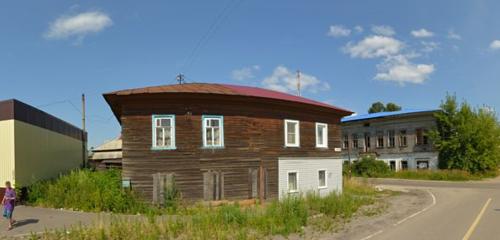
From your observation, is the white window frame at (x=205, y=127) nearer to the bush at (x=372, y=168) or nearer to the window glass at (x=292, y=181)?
the window glass at (x=292, y=181)

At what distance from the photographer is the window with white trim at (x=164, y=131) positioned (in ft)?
71.4

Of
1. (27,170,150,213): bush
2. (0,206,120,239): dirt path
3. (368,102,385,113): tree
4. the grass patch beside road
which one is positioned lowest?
the grass patch beside road

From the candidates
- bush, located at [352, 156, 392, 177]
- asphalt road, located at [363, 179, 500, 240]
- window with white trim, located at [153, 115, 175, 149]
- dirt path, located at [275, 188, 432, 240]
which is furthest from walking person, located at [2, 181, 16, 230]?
bush, located at [352, 156, 392, 177]

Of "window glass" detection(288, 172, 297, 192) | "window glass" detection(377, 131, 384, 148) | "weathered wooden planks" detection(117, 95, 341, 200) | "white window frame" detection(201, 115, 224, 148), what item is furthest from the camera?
"window glass" detection(377, 131, 384, 148)

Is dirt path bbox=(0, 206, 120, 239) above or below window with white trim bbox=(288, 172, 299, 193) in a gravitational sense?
below

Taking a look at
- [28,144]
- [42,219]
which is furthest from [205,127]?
[42,219]

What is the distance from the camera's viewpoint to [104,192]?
798 inches

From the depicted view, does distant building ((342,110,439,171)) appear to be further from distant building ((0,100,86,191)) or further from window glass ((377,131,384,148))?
distant building ((0,100,86,191))

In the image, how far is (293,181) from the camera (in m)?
26.5

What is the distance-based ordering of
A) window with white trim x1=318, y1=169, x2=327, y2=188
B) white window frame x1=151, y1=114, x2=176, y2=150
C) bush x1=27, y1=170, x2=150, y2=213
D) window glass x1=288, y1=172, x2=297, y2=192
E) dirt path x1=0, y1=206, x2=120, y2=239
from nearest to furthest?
dirt path x1=0, y1=206, x2=120, y2=239, bush x1=27, y1=170, x2=150, y2=213, white window frame x1=151, y1=114, x2=176, y2=150, window glass x1=288, y1=172, x2=297, y2=192, window with white trim x1=318, y1=169, x2=327, y2=188

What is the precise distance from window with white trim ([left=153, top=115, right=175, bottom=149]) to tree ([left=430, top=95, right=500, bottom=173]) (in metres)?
37.3

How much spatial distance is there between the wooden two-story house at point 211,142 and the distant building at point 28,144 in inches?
153

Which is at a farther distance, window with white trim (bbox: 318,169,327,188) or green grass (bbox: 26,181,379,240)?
window with white trim (bbox: 318,169,327,188)

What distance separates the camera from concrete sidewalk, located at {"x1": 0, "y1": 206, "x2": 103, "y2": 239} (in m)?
14.8
